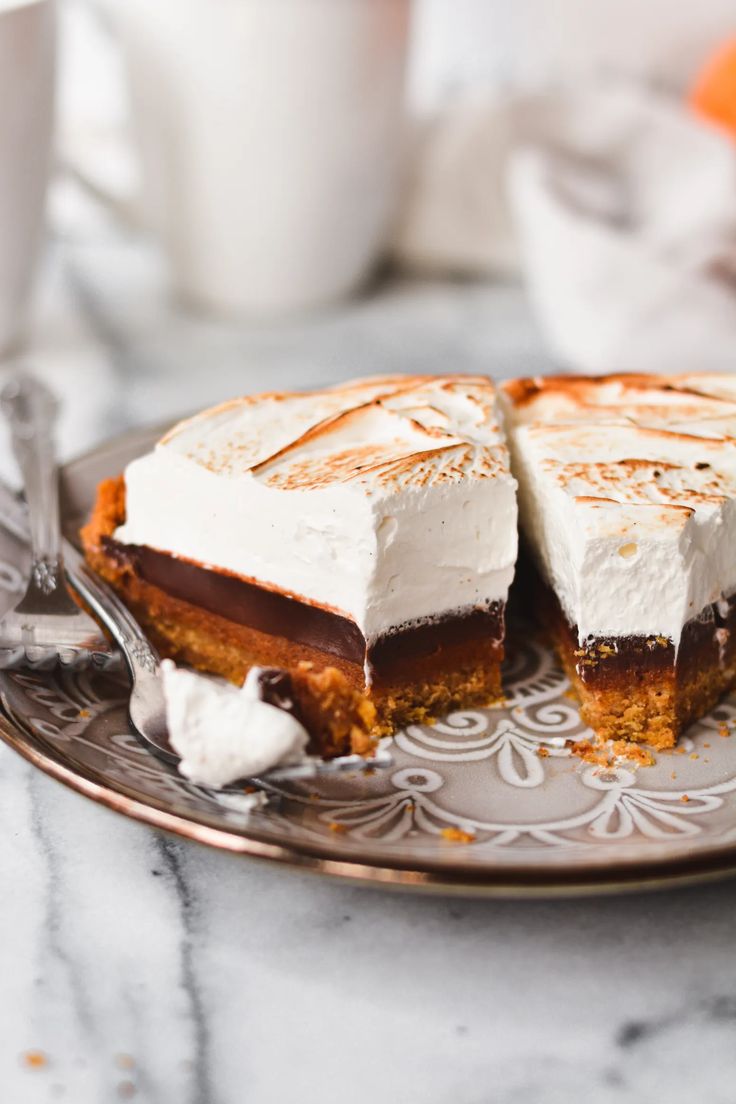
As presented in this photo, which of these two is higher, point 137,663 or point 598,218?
point 598,218

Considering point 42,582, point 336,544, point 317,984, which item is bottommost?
point 317,984

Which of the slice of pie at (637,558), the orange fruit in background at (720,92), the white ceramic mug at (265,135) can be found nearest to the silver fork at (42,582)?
the slice of pie at (637,558)

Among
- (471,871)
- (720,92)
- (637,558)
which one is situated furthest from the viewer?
(720,92)

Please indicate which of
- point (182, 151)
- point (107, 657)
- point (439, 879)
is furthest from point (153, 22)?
point (439, 879)

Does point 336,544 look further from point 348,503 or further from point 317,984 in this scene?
point 317,984

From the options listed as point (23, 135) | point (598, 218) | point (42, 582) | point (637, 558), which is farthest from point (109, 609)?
point (598, 218)

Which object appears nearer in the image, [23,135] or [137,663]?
[137,663]

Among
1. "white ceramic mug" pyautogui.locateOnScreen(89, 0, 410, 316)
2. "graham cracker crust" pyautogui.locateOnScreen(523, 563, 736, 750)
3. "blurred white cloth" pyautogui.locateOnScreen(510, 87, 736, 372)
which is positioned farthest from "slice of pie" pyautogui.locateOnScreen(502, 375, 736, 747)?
"white ceramic mug" pyautogui.locateOnScreen(89, 0, 410, 316)

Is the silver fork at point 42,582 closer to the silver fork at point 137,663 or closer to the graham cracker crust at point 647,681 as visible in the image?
the silver fork at point 137,663

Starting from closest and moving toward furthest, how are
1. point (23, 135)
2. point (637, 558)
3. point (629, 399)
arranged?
point (637, 558), point (629, 399), point (23, 135)
